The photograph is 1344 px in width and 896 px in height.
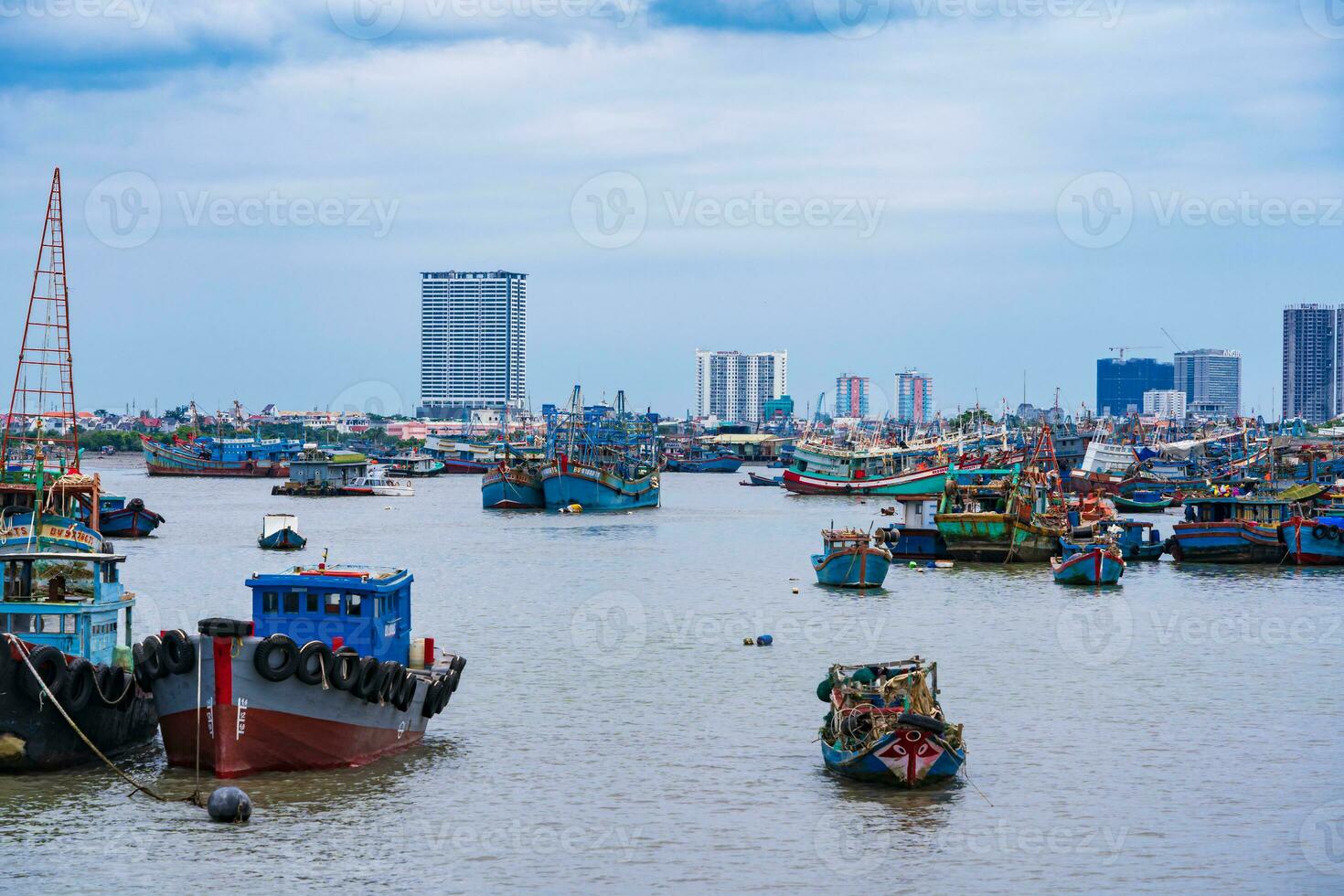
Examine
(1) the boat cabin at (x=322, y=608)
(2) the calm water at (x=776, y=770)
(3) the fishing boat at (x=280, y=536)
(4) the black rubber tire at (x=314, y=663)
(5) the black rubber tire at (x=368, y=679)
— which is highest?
(1) the boat cabin at (x=322, y=608)

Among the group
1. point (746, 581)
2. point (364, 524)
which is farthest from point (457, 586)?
point (364, 524)

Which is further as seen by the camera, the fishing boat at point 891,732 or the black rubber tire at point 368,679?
the black rubber tire at point 368,679

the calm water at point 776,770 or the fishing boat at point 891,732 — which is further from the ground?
the fishing boat at point 891,732

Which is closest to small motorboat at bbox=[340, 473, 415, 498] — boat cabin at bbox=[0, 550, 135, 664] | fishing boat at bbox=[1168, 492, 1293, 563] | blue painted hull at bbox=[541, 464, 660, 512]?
blue painted hull at bbox=[541, 464, 660, 512]

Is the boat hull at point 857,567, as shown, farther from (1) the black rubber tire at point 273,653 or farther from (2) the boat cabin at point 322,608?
(1) the black rubber tire at point 273,653

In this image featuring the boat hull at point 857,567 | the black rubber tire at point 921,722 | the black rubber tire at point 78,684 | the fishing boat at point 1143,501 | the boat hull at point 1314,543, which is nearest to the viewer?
the black rubber tire at point 78,684

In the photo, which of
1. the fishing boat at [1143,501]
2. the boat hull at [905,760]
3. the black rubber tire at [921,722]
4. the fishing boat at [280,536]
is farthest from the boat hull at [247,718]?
the fishing boat at [1143,501]

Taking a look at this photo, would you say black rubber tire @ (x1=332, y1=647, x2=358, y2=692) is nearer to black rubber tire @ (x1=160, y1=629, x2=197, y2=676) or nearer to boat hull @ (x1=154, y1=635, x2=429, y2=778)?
boat hull @ (x1=154, y1=635, x2=429, y2=778)
